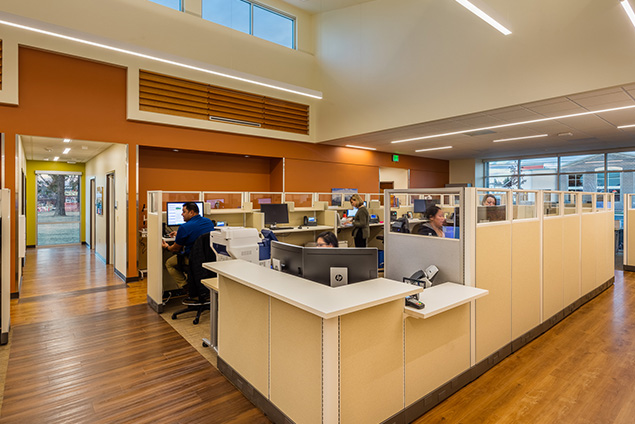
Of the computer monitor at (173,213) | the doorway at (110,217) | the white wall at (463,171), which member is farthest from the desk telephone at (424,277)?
the white wall at (463,171)

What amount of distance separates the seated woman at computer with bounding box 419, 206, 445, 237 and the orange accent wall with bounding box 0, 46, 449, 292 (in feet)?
16.5

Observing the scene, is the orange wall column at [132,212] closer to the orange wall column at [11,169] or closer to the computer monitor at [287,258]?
the orange wall column at [11,169]

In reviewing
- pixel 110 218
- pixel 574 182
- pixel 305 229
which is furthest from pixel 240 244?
pixel 574 182

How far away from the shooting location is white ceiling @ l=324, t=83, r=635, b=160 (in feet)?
17.0

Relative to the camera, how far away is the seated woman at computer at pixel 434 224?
2.99 m

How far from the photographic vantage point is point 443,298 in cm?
236

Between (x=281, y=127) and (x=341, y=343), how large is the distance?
6.72 meters

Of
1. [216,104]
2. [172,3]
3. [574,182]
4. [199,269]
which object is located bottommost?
[199,269]

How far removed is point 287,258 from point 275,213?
340 centimetres

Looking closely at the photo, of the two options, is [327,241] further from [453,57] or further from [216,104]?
[216,104]

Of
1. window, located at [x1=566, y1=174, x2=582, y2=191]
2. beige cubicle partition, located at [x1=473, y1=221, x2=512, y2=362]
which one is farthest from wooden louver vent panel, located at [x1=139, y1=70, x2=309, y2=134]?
window, located at [x1=566, y1=174, x2=582, y2=191]

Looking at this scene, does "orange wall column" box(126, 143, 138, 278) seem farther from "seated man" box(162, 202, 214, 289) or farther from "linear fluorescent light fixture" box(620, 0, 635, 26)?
"linear fluorescent light fixture" box(620, 0, 635, 26)

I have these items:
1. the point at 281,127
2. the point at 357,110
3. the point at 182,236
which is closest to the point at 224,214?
the point at 182,236

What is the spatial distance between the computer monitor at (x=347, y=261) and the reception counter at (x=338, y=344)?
3.9 inches
